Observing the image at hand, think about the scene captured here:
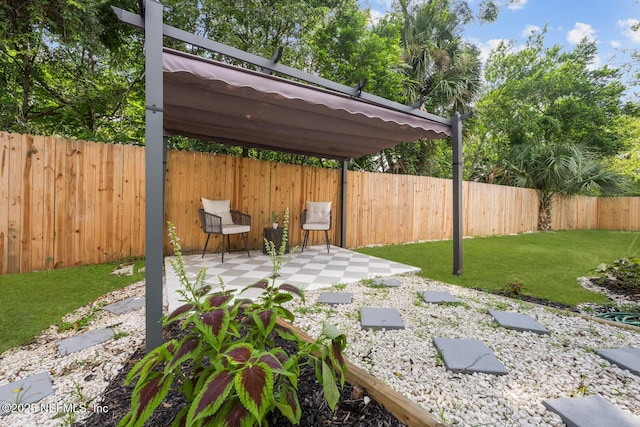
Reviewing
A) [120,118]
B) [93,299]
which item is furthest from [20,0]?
[93,299]

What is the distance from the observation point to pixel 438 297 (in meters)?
2.51

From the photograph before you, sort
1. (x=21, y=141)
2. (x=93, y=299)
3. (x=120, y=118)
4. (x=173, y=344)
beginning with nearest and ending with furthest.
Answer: (x=173, y=344), (x=93, y=299), (x=21, y=141), (x=120, y=118)

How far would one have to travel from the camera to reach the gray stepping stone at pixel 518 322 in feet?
6.10

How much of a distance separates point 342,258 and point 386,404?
332 cm

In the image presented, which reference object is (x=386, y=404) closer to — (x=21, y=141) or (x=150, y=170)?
(x=150, y=170)

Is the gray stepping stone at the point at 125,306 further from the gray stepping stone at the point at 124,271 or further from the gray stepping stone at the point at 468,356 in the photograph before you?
the gray stepping stone at the point at 468,356

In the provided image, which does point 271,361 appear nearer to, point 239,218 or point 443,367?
point 443,367

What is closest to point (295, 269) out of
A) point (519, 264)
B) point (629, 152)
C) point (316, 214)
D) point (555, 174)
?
point (316, 214)

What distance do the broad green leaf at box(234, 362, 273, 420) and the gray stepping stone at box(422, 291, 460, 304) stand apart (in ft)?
6.90

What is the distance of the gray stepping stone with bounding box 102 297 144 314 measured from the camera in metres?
2.13

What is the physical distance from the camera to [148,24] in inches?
63.2

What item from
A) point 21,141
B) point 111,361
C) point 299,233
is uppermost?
point 21,141

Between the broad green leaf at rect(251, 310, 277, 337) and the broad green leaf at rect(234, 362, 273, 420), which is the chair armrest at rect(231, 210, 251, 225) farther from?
the broad green leaf at rect(234, 362, 273, 420)

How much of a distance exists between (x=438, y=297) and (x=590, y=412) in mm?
1429
